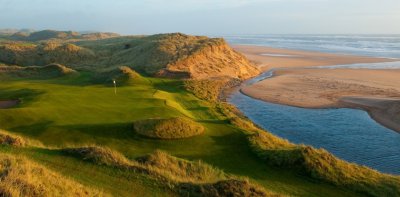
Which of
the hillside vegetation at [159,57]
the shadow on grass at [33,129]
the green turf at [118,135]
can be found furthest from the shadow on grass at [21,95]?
the hillside vegetation at [159,57]

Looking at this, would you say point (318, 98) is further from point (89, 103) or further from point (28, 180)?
point (28, 180)

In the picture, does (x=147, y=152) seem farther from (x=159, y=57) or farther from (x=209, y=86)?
(x=159, y=57)

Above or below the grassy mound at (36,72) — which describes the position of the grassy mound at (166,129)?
above

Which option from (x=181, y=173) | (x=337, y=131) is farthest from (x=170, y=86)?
(x=181, y=173)

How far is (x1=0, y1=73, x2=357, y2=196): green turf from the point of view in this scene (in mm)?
13859

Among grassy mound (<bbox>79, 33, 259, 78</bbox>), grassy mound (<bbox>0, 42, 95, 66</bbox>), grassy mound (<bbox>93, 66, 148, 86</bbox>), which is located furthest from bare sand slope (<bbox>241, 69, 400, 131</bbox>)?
grassy mound (<bbox>0, 42, 95, 66</bbox>)

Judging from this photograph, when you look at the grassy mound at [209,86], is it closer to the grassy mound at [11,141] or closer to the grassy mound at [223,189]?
the grassy mound at [11,141]

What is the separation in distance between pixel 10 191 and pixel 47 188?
107cm

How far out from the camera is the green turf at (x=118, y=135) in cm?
1386

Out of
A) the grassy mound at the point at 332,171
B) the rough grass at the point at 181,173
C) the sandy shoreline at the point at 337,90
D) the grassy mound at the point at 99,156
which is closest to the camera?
the rough grass at the point at 181,173

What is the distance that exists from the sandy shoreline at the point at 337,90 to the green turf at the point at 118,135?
1322cm

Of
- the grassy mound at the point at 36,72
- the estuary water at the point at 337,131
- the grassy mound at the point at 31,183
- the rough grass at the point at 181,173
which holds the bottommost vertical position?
the estuary water at the point at 337,131

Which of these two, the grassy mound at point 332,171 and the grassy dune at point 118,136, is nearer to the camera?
the grassy dune at point 118,136

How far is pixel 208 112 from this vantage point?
33.0 metres
